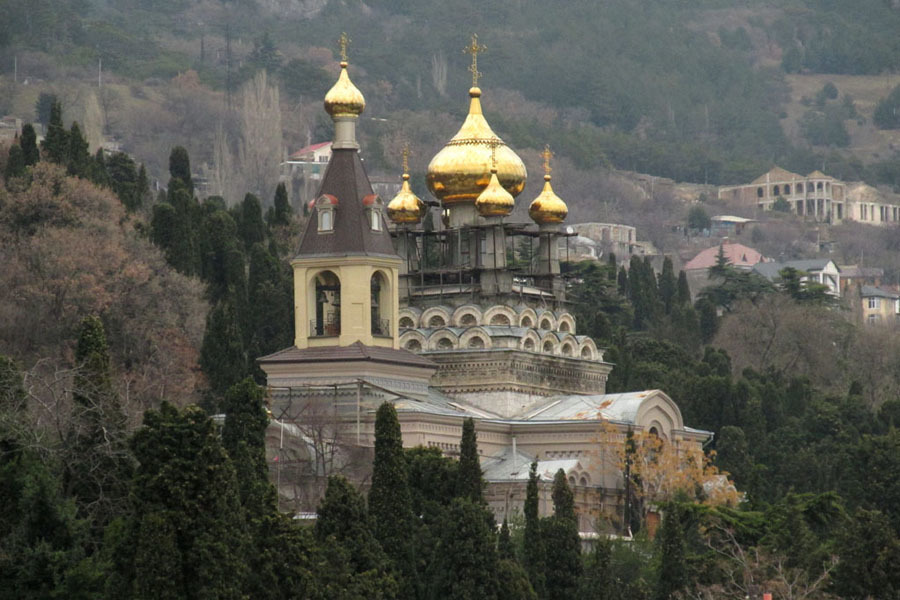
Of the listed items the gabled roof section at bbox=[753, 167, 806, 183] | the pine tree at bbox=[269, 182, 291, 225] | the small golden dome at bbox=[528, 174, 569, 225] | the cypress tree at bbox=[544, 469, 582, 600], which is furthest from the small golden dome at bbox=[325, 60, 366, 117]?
the gabled roof section at bbox=[753, 167, 806, 183]

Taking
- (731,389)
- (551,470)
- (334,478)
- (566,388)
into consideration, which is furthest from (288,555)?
(731,389)

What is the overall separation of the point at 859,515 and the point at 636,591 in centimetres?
412

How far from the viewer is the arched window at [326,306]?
5600 centimetres

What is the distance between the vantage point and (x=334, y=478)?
4219 centimetres

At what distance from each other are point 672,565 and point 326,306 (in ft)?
44.7

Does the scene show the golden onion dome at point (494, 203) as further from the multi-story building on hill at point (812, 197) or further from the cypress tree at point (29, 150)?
the multi-story building on hill at point (812, 197)

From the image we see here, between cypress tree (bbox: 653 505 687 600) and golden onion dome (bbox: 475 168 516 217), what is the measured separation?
47.1ft

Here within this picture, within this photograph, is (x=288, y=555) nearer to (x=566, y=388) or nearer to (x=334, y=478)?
(x=334, y=478)

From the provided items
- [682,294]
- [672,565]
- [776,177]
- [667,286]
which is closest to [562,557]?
[672,565]

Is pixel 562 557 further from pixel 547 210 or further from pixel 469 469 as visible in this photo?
pixel 547 210

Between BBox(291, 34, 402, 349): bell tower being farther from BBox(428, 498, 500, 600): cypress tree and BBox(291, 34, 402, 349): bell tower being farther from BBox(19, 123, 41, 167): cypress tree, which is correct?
BBox(428, 498, 500, 600): cypress tree

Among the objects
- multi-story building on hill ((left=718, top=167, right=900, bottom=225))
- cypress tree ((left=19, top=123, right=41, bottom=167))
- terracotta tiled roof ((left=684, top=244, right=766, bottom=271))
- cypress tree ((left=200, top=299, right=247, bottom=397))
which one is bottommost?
cypress tree ((left=200, top=299, right=247, bottom=397))

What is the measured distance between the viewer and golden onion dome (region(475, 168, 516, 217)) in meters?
59.3

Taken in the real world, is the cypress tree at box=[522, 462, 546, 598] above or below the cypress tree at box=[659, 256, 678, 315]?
below
